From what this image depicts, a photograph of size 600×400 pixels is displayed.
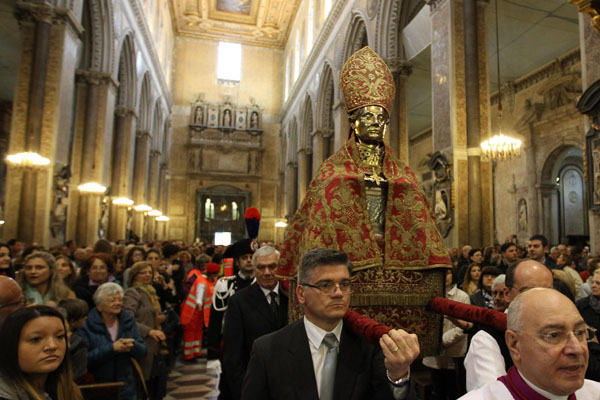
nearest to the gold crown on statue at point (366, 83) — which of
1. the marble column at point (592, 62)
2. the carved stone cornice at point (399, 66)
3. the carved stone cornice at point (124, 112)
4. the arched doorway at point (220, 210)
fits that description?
the marble column at point (592, 62)

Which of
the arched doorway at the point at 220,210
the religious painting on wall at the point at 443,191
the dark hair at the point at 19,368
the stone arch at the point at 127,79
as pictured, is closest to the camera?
the dark hair at the point at 19,368

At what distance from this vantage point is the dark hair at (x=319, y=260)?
6.13 feet

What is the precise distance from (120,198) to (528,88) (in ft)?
49.4

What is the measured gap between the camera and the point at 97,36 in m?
14.0

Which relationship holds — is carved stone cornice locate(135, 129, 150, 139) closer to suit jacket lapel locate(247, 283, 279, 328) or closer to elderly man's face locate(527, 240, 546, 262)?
elderly man's face locate(527, 240, 546, 262)

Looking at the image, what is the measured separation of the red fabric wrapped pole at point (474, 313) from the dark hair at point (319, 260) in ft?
2.12

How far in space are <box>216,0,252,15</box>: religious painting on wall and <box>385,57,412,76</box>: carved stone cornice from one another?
1976cm

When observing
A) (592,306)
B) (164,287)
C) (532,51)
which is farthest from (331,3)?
(592,306)

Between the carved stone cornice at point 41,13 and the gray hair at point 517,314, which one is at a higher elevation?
the carved stone cornice at point 41,13

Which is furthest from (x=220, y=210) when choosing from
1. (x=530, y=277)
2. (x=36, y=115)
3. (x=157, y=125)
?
(x=530, y=277)

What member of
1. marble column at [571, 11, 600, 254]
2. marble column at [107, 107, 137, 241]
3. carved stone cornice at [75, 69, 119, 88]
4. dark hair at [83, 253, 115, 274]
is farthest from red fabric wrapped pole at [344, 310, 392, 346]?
marble column at [107, 107, 137, 241]

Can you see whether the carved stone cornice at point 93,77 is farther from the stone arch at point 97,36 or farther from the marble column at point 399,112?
the marble column at point 399,112

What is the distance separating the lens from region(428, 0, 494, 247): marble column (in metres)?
8.98

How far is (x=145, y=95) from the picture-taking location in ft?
73.4
